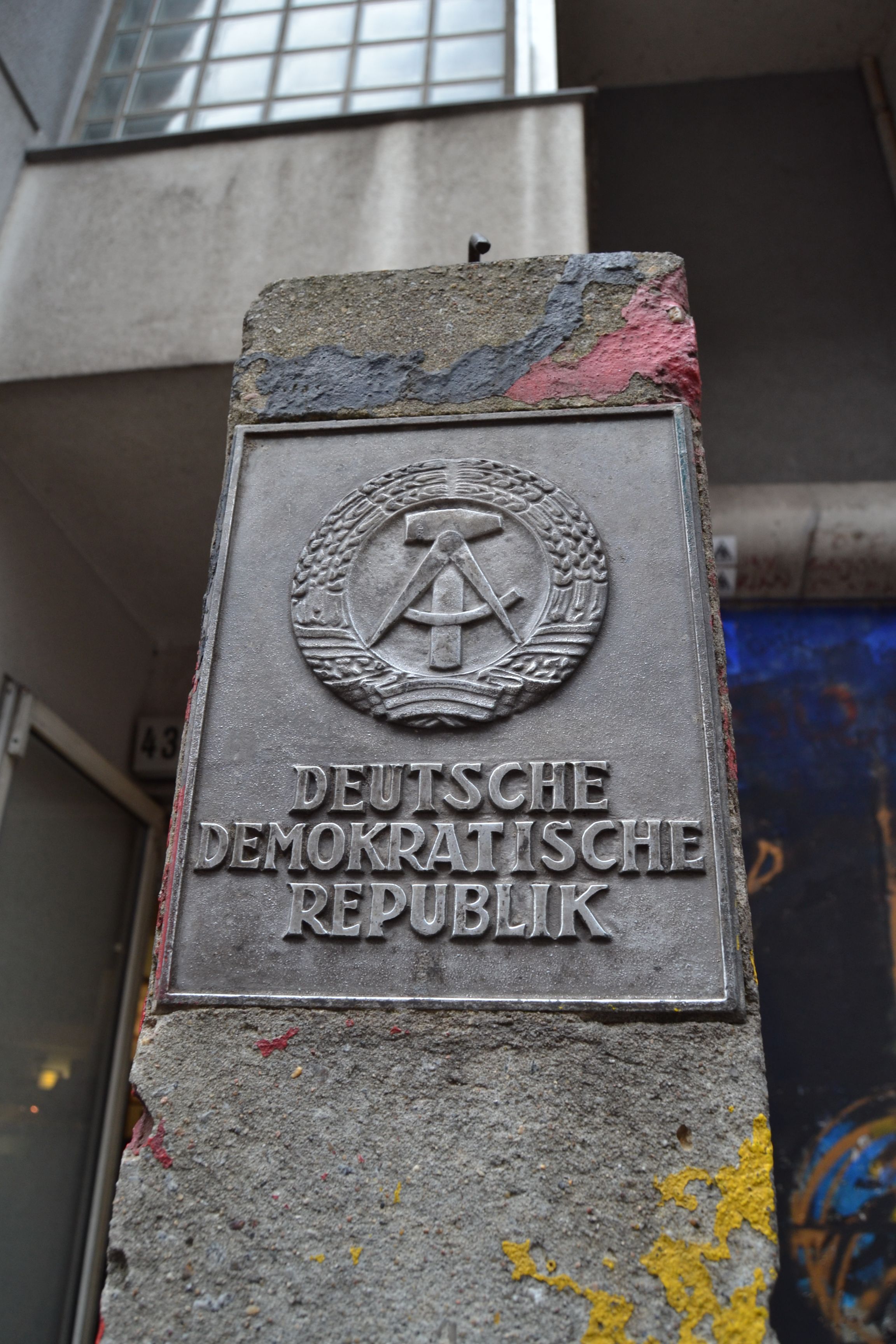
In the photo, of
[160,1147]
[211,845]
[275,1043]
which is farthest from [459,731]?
[160,1147]

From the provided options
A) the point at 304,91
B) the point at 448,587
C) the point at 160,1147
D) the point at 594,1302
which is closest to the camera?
the point at 594,1302

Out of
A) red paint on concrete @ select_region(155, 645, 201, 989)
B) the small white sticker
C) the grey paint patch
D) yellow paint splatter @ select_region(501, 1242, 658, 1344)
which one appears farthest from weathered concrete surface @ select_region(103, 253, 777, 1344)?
the small white sticker

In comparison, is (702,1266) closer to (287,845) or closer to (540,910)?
(540,910)

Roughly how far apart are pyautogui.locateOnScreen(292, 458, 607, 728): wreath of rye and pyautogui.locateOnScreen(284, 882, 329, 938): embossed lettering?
1.04 feet

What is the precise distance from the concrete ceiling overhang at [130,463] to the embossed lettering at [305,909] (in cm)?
203

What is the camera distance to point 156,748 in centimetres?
417

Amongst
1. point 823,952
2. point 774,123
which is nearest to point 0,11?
point 774,123

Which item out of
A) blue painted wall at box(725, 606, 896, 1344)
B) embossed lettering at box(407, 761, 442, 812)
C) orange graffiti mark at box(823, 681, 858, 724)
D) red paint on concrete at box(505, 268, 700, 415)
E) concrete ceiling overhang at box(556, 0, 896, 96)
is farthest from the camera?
concrete ceiling overhang at box(556, 0, 896, 96)

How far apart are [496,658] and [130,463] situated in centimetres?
227

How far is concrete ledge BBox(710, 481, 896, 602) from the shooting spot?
381cm

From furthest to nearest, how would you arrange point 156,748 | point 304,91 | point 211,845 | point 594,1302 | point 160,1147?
point 156,748
point 304,91
point 211,845
point 160,1147
point 594,1302

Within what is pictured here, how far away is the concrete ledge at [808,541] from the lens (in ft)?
12.5

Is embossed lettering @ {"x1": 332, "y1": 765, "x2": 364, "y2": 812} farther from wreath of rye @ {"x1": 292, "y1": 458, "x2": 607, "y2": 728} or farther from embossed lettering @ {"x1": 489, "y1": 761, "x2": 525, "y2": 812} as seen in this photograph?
embossed lettering @ {"x1": 489, "y1": 761, "x2": 525, "y2": 812}

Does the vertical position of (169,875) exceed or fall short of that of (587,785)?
it falls short
